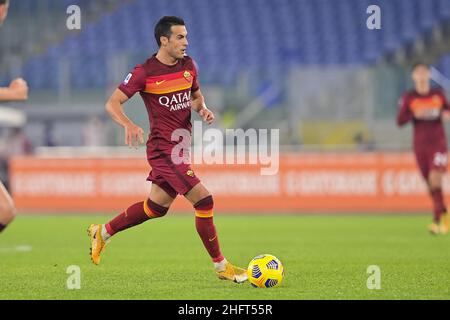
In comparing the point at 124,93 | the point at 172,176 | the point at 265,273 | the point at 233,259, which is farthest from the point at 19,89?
the point at 233,259

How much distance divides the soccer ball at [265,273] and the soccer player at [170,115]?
29 centimetres

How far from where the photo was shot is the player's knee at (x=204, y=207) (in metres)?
7.92

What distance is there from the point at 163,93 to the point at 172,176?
2.31 feet

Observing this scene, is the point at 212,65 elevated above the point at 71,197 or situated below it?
above

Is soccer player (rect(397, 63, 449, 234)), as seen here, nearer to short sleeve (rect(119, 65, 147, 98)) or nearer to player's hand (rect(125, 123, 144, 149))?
short sleeve (rect(119, 65, 147, 98))

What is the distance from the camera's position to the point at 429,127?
14.1m

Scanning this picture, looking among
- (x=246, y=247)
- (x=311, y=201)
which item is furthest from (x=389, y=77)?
(x=246, y=247)

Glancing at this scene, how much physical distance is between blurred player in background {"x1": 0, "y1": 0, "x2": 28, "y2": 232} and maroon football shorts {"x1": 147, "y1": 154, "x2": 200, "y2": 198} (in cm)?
146

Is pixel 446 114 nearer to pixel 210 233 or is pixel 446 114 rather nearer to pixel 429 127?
pixel 429 127

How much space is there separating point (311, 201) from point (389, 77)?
313cm

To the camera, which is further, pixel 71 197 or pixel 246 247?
pixel 71 197

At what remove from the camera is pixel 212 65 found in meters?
23.9

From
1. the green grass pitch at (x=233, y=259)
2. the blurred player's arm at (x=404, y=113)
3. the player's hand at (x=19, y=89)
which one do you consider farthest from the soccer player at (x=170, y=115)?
the blurred player's arm at (x=404, y=113)
